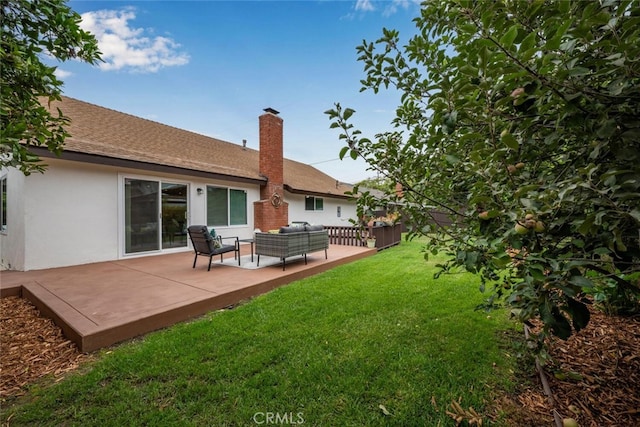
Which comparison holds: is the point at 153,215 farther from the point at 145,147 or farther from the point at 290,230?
the point at 290,230

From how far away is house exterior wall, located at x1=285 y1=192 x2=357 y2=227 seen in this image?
14.1 m

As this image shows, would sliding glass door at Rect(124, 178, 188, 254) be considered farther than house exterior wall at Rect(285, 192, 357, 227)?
No

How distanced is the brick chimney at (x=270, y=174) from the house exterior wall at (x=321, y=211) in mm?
2104

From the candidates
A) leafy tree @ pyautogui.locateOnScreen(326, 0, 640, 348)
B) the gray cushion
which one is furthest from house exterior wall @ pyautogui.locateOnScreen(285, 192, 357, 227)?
leafy tree @ pyautogui.locateOnScreen(326, 0, 640, 348)

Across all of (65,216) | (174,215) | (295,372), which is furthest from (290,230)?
(65,216)

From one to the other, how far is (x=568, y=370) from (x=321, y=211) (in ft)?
46.8

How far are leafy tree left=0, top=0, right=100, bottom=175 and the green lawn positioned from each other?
208 centimetres

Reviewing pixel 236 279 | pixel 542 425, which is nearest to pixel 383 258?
pixel 236 279

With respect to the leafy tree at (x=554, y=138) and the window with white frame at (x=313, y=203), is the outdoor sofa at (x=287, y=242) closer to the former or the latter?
the leafy tree at (x=554, y=138)

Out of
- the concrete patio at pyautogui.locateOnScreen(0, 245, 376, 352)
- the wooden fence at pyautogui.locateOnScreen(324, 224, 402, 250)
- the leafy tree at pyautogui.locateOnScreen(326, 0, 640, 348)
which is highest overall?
the leafy tree at pyautogui.locateOnScreen(326, 0, 640, 348)

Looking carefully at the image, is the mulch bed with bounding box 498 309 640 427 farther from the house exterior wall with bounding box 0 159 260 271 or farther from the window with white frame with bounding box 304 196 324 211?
the window with white frame with bounding box 304 196 324 211

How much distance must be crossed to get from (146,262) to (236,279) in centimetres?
331

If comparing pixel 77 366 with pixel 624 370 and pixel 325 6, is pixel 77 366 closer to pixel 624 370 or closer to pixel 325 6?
pixel 624 370

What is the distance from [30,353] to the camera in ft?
9.72
